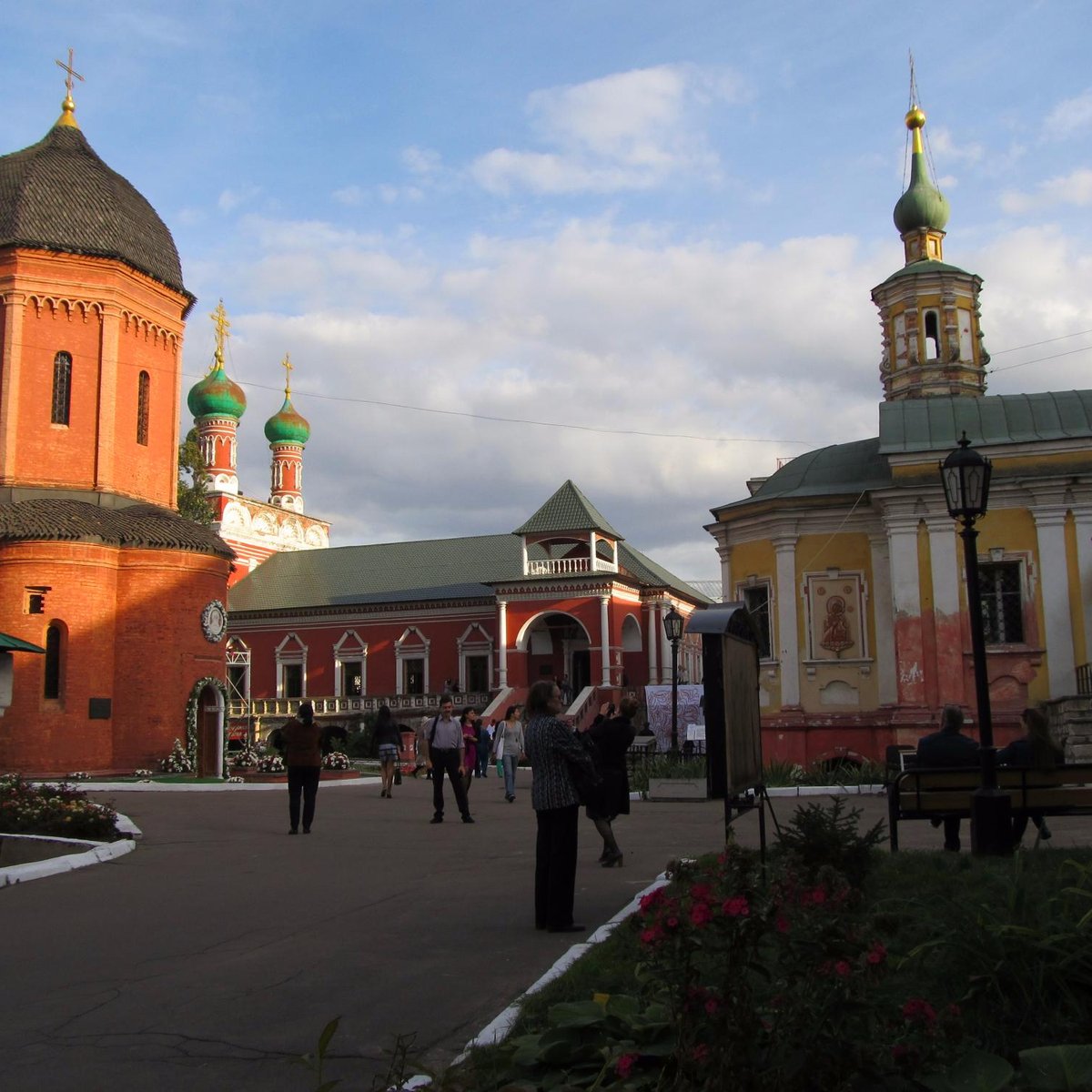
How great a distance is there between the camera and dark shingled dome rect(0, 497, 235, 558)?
28891 millimetres

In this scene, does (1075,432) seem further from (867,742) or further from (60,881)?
(60,881)

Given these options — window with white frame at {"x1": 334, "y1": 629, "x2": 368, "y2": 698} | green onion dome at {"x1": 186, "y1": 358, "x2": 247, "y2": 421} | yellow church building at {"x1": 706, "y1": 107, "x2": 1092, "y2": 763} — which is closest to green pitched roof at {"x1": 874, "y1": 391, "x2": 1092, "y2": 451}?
yellow church building at {"x1": 706, "y1": 107, "x2": 1092, "y2": 763}

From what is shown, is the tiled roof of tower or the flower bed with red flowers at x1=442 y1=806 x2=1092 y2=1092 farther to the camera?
the tiled roof of tower

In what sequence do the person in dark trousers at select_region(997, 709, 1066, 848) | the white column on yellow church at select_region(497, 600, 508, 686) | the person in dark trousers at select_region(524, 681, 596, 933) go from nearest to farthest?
the person in dark trousers at select_region(524, 681, 596, 933)
the person in dark trousers at select_region(997, 709, 1066, 848)
the white column on yellow church at select_region(497, 600, 508, 686)

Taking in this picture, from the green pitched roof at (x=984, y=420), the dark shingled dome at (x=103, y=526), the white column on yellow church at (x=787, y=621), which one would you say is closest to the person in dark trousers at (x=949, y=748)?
the white column on yellow church at (x=787, y=621)

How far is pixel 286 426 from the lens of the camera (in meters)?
Answer: 68.5

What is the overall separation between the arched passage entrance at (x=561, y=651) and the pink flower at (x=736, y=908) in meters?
45.1

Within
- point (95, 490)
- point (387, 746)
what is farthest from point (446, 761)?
point (95, 490)

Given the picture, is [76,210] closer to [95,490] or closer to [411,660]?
[95,490]

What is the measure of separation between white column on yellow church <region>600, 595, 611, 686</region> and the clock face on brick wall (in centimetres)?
1764

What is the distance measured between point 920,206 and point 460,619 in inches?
1010

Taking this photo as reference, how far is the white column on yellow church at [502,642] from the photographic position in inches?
1823

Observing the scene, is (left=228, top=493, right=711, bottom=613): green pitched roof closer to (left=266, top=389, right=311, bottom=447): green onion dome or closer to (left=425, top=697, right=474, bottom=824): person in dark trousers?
(left=266, top=389, right=311, bottom=447): green onion dome

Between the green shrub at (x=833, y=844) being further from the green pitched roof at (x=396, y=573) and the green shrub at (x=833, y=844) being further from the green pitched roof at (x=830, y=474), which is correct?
the green pitched roof at (x=396, y=573)
